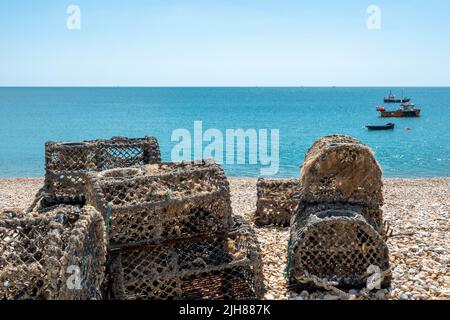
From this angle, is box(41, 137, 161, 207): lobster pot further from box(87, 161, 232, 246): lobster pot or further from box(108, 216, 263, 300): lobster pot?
box(108, 216, 263, 300): lobster pot

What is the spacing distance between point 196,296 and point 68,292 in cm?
228

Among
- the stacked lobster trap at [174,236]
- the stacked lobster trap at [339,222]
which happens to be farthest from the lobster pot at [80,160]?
the stacked lobster trap at [339,222]

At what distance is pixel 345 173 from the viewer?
7266 mm

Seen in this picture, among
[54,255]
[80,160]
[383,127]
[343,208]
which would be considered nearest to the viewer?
[54,255]

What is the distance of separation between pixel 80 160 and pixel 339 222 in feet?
16.5

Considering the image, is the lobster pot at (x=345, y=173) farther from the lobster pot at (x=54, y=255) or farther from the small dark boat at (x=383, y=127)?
the small dark boat at (x=383, y=127)

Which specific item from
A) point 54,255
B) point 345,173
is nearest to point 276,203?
point 345,173

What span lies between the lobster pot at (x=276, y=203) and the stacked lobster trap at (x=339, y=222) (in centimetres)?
273

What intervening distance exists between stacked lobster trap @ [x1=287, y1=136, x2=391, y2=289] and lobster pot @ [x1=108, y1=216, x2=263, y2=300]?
0.72m


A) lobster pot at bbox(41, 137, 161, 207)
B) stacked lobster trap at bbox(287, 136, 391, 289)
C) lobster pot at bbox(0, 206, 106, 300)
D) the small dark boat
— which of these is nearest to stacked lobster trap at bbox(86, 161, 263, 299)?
lobster pot at bbox(0, 206, 106, 300)

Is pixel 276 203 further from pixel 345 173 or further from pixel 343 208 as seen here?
pixel 343 208

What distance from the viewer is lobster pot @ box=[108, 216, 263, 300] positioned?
532cm

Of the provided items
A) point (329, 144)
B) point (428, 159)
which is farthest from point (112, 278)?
point (428, 159)

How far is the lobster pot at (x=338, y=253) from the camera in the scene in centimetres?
605
